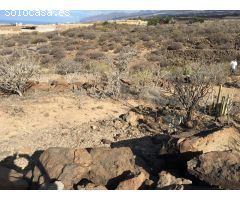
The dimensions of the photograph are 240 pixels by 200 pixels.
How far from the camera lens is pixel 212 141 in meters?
6.23

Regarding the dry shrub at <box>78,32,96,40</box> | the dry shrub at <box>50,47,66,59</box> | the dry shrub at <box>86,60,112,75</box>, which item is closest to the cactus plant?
the dry shrub at <box>86,60,112,75</box>

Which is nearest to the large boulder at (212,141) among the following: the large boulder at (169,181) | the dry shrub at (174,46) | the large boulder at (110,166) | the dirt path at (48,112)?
the large boulder at (169,181)

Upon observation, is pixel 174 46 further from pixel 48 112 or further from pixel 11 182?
pixel 11 182

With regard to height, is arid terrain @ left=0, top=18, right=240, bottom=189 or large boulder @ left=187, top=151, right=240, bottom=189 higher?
large boulder @ left=187, top=151, right=240, bottom=189

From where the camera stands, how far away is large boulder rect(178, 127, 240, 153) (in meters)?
6.15

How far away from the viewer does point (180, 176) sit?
19.2 ft

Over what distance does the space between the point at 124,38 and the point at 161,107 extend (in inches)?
765

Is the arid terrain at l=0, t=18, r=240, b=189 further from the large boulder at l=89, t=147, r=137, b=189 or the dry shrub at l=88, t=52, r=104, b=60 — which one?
the dry shrub at l=88, t=52, r=104, b=60

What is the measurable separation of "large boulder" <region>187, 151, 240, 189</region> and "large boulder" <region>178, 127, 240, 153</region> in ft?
1.40

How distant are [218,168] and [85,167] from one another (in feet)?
5.93

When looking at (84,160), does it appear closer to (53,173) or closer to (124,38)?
(53,173)

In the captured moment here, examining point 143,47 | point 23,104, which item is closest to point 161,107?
point 23,104

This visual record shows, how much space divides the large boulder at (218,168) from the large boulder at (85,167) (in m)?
0.87

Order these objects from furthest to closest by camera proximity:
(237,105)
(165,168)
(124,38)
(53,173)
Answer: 1. (124,38)
2. (237,105)
3. (165,168)
4. (53,173)
